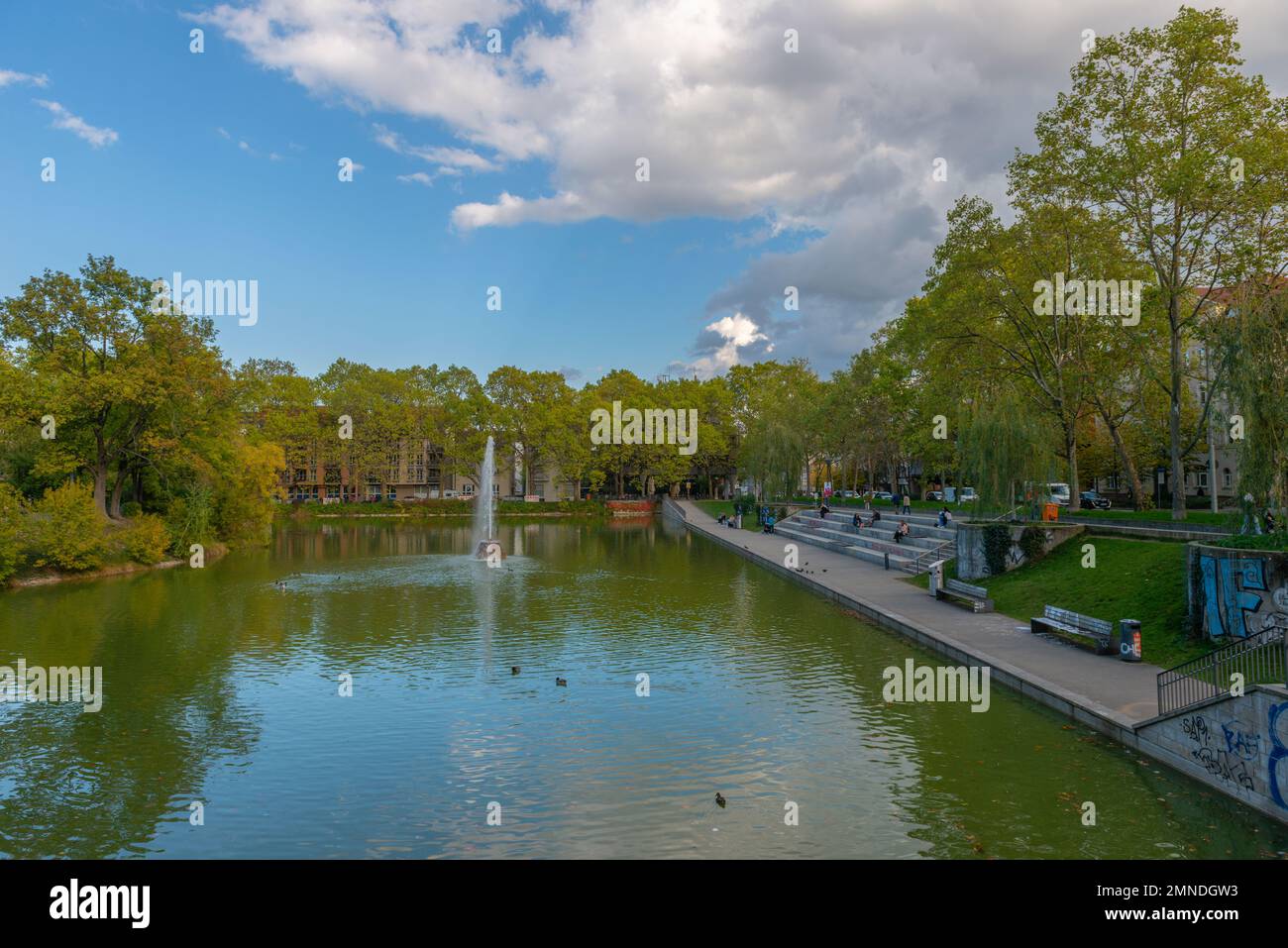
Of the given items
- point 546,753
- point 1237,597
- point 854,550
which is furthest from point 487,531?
point 1237,597

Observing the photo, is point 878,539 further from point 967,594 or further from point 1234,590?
point 1234,590

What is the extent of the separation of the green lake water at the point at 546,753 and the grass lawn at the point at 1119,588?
15.3 feet

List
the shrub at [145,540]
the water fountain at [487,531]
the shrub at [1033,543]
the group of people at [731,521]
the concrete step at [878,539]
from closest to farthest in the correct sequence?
the shrub at [1033,543], the concrete step at [878,539], the shrub at [145,540], the water fountain at [487,531], the group of people at [731,521]

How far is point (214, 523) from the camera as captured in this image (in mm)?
45438

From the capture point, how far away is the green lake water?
9.38 meters

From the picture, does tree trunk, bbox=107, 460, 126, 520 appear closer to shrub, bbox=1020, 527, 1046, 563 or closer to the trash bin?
shrub, bbox=1020, 527, 1046, 563

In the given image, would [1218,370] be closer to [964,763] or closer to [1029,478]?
[964,763]

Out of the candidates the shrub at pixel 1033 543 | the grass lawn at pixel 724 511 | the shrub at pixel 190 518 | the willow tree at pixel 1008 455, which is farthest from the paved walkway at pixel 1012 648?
the shrub at pixel 190 518

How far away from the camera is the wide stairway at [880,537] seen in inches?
1308

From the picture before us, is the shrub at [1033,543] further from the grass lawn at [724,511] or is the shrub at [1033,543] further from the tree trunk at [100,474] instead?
the tree trunk at [100,474]

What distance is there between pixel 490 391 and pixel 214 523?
47.5 m

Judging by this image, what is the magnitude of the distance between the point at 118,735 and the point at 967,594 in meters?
22.2

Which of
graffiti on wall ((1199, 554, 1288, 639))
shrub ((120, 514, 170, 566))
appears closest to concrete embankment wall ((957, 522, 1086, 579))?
graffiti on wall ((1199, 554, 1288, 639))
